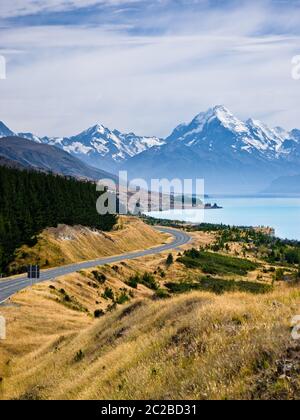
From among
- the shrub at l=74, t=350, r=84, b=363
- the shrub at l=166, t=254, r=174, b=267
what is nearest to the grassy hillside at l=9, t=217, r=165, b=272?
the shrub at l=166, t=254, r=174, b=267

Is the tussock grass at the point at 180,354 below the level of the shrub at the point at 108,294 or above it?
above

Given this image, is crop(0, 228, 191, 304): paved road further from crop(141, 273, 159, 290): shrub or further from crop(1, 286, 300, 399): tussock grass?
crop(1, 286, 300, 399): tussock grass

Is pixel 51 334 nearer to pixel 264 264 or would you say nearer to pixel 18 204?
pixel 18 204

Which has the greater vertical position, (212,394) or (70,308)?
(212,394)

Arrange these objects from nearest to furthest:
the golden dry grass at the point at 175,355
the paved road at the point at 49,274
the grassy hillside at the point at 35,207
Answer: the golden dry grass at the point at 175,355
the paved road at the point at 49,274
the grassy hillside at the point at 35,207

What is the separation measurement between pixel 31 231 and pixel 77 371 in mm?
85453

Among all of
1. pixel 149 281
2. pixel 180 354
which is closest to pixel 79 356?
pixel 180 354

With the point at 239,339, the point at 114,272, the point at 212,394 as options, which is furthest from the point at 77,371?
the point at 114,272

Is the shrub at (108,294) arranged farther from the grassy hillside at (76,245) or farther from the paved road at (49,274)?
the grassy hillside at (76,245)

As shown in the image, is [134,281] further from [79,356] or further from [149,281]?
[79,356]

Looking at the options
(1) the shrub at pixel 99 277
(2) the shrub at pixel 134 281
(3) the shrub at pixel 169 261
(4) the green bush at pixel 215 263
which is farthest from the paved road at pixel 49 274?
(4) the green bush at pixel 215 263

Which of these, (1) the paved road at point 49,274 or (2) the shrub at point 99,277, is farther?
(2) the shrub at point 99,277

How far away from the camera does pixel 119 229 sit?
16088 centimetres

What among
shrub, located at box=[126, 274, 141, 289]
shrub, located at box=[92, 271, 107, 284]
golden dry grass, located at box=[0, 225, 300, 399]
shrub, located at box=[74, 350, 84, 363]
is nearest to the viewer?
golden dry grass, located at box=[0, 225, 300, 399]
